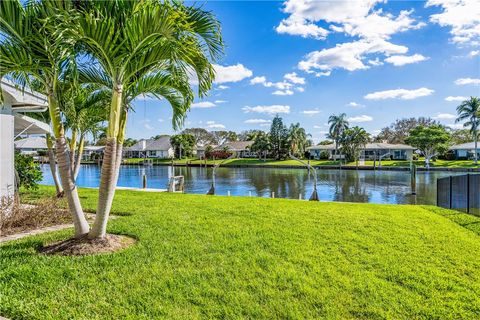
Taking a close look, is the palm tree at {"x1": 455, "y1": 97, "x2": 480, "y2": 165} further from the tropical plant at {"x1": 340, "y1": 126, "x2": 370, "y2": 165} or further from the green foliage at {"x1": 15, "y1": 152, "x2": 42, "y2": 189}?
the green foliage at {"x1": 15, "y1": 152, "x2": 42, "y2": 189}

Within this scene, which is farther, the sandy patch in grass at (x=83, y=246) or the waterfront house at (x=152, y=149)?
the waterfront house at (x=152, y=149)

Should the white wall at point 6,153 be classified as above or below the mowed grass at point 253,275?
above

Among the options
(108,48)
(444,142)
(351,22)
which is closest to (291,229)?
(108,48)

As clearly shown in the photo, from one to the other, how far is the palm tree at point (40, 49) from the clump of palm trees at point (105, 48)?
12mm

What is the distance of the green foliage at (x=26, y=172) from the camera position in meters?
9.77

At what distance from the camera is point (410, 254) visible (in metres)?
4.86

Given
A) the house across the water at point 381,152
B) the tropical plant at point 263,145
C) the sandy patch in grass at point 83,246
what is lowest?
the sandy patch in grass at point 83,246

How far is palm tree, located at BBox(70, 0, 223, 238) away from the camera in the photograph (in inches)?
169

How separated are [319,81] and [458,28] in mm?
13000

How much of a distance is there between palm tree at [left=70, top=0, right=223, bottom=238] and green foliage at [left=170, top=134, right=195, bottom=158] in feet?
211

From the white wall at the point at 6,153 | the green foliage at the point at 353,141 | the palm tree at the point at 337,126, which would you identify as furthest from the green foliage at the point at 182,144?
the white wall at the point at 6,153

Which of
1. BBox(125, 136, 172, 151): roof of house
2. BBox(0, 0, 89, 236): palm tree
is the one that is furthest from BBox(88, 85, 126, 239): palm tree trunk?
BBox(125, 136, 172, 151): roof of house

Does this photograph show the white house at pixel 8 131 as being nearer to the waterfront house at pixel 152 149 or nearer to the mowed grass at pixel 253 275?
the mowed grass at pixel 253 275

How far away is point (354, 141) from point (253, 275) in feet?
183
